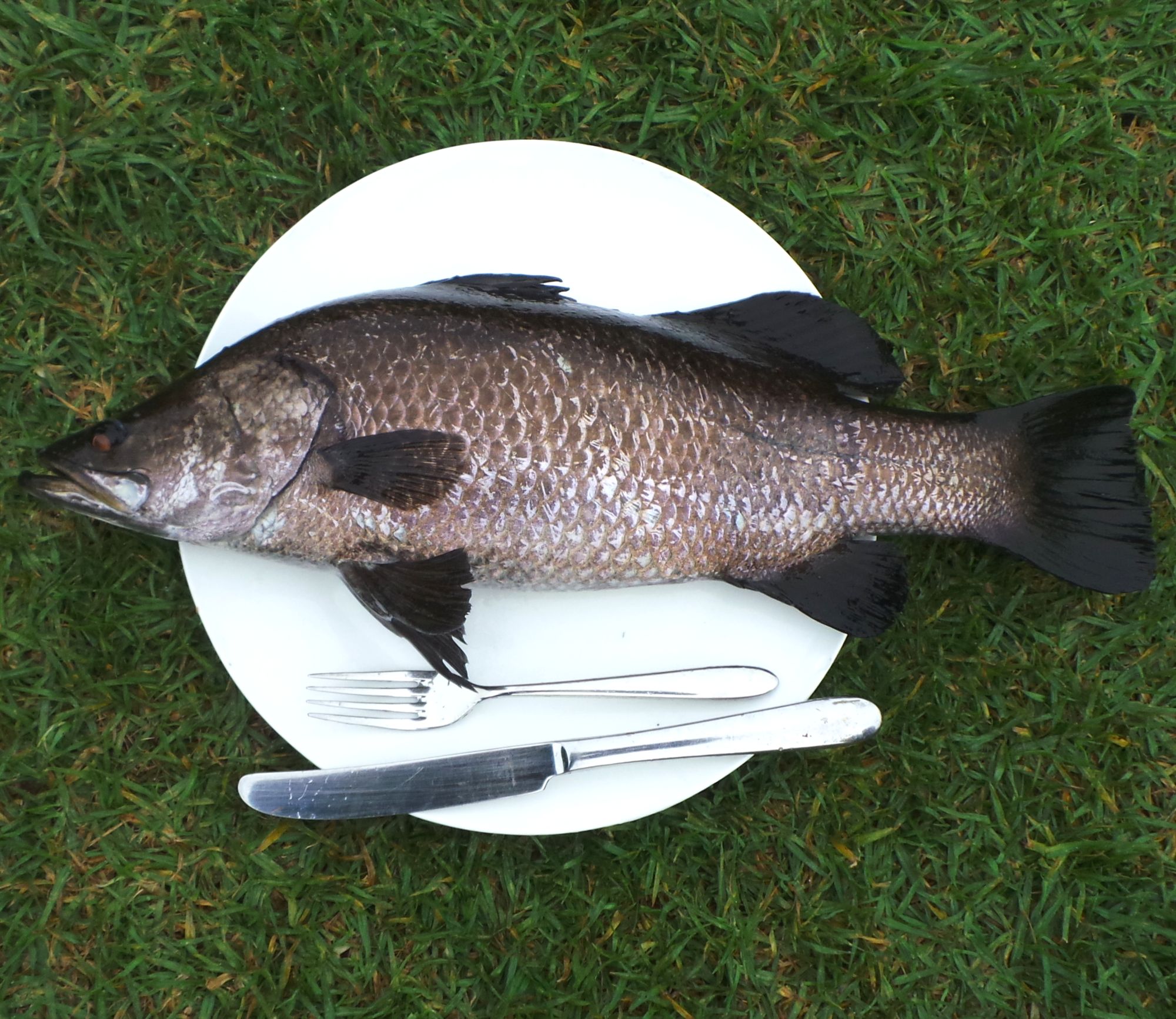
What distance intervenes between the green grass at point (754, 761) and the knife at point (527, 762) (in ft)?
0.88

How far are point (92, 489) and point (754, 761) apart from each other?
6.65ft

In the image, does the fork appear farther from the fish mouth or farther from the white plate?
the fish mouth

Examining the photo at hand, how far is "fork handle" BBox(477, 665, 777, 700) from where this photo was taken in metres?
2.38

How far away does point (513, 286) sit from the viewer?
2.28 metres

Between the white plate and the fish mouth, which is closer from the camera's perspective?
the fish mouth

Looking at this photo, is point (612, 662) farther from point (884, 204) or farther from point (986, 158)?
point (986, 158)

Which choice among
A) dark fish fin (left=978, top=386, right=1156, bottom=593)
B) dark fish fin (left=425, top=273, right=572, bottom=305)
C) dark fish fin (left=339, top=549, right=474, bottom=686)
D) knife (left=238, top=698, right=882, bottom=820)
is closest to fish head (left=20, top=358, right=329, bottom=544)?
dark fish fin (left=339, top=549, right=474, bottom=686)

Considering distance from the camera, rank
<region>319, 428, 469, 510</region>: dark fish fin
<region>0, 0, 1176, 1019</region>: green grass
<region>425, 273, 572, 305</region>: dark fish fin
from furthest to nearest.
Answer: <region>0, 0, 1176, 1019</region>: green grass → <region>425, 273, 572, 305</region>: dark fish fin → <region>319, 428, 469, 510</region>: dark fish fin

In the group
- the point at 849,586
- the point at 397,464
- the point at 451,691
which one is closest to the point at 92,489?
the point at 397,464

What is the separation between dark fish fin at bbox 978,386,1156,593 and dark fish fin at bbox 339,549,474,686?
58.1 inches

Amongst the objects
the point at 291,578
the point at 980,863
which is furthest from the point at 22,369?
the point at 980,863

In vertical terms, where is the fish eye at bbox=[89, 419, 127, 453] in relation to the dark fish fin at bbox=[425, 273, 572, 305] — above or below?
below

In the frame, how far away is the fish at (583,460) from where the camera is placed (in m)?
2.08

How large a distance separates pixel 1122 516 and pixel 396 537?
6.65ft
